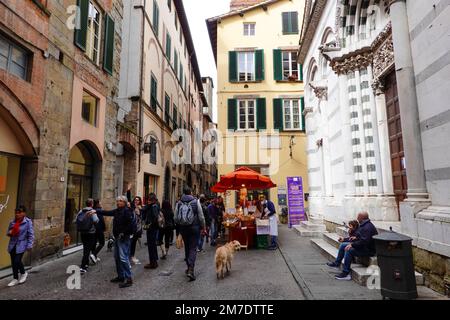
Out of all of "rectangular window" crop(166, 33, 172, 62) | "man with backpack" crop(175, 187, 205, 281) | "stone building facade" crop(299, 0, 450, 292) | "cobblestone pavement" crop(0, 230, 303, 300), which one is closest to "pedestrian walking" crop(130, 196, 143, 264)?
"cobblestone pavement" crop(0, 230, 303, 300)

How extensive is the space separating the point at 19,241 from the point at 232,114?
1486cm

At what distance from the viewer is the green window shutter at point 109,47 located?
10594 mm

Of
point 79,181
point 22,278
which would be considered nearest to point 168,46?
point 79,181

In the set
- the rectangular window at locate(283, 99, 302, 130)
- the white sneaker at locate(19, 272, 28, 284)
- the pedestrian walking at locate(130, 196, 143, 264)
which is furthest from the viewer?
the rectangular window at locate(283, 99, 302, 130)

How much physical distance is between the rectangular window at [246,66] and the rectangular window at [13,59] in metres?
14.3

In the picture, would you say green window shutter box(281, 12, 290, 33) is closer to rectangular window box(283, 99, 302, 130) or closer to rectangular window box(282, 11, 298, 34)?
rectangular window box(282, 11, 298, 34)

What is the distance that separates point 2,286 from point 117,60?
8.70m

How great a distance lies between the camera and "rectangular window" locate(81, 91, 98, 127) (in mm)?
9578

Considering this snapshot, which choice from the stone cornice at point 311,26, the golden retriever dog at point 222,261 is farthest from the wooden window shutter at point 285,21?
the golden retriever dog at point 222,261

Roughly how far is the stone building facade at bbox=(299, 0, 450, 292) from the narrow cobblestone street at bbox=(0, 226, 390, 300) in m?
1.78

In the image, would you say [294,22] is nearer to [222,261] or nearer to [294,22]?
[294,22]

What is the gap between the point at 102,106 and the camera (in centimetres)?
1032

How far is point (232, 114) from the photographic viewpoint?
62.8 ft

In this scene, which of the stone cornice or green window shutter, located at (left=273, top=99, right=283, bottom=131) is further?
green window shutter, located at (left=273, top=99, right=283, bottom=131)
